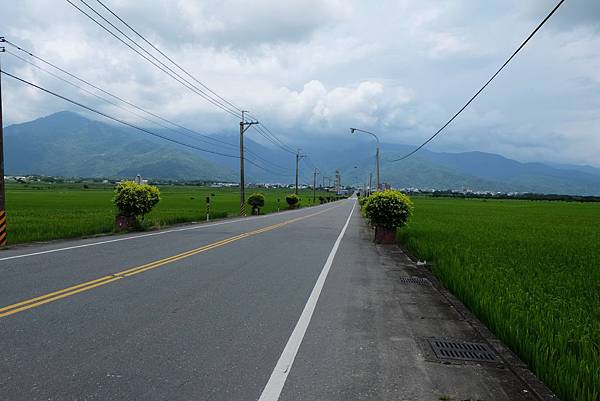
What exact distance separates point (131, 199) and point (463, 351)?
54.2 ft

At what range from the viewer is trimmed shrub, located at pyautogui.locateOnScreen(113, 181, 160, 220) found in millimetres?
18453

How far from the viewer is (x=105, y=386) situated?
3.64m

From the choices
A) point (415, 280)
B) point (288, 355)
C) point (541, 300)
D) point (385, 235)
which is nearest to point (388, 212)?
point (385, 235)

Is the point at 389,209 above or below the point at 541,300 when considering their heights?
above

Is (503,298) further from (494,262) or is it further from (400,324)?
(494,262)

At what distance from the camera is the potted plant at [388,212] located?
640 inches

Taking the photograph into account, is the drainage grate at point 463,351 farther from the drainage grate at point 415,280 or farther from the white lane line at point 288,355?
the drainage grate at point 415,280

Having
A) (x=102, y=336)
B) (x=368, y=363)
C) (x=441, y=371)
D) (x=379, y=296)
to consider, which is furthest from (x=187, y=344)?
(x=379, y=296)

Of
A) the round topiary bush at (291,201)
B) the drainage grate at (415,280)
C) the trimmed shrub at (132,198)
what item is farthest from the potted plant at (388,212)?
the round topiary bush at (291,201)

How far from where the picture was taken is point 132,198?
18.5 meters

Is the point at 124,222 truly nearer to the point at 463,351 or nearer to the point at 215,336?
the point at 215,336

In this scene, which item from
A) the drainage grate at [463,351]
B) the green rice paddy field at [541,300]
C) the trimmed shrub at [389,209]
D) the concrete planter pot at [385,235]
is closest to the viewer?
the green rice paddy field at [541,300]

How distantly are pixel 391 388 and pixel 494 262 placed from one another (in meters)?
7.61

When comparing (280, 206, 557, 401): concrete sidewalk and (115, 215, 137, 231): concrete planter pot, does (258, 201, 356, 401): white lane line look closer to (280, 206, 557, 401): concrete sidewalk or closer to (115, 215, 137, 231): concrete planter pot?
(280, 206, 557, 401): concrete sidewalk
